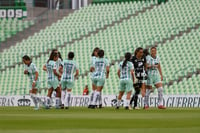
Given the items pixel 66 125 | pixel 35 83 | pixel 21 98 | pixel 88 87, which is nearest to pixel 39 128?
pixel 66 125

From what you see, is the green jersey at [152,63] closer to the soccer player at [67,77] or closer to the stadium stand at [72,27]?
the soccer player at [67,77]

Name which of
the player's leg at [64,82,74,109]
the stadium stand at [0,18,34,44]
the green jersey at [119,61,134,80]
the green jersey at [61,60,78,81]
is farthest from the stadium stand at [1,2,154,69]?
the green jersey at [119,61,134,80]

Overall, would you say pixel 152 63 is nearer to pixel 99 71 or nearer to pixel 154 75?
pixel 154 75

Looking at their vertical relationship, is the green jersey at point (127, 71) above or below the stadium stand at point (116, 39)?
below

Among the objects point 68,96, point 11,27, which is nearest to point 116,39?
point 11,27

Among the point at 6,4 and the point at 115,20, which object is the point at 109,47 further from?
the point at 6,4

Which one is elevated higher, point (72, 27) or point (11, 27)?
point (11, 27)

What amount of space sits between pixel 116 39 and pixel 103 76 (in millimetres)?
17190

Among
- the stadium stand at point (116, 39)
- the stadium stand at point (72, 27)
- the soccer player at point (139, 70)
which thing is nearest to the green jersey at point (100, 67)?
the soccer player at point (139, 70)

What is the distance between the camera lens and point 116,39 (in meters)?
43.8

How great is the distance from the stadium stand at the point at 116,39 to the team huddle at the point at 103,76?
9.92 m

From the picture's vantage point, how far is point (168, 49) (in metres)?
40.2

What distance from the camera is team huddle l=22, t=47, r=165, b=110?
25.4m

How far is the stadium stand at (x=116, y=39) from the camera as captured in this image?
3891cm
